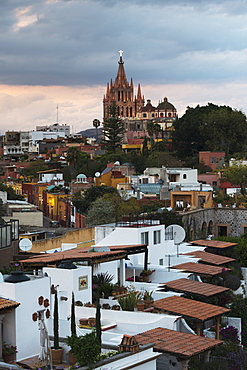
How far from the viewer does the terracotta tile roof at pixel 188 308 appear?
1541 cm

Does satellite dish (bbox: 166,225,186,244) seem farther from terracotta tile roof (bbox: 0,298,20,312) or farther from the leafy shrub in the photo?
terracotta tile roof (bbox: 0,298,20,312)

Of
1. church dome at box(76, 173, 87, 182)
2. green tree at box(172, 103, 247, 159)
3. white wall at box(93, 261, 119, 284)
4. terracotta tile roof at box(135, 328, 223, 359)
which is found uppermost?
green tree at box(172, 103, 247, 159)

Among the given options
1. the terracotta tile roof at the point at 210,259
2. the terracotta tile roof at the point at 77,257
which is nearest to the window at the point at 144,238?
the terracotta tile roof at the point at 210,259

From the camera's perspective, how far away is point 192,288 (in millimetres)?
17625

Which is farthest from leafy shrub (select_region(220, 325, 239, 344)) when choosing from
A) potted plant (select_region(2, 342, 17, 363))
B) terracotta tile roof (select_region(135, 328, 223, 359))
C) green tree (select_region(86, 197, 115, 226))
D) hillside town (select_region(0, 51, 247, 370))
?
green tree (select_region(86, 197, 115, 226))

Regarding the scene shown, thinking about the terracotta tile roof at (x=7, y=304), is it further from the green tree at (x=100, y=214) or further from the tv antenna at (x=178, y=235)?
the green tree at (x=100, y=214)

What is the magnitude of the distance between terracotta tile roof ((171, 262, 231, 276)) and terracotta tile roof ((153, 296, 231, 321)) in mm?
3215

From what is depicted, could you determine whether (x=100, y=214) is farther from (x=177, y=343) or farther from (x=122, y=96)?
(x=122, y=96)

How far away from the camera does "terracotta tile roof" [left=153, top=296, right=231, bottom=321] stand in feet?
50.6

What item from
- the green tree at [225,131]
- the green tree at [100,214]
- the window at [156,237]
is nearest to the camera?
the window at [156,237]

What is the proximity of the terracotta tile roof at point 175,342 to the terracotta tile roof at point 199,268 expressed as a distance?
244 inches

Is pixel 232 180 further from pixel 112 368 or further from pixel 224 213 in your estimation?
pixel 112 368

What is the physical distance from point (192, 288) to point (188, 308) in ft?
6.06

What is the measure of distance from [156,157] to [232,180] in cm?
2138
